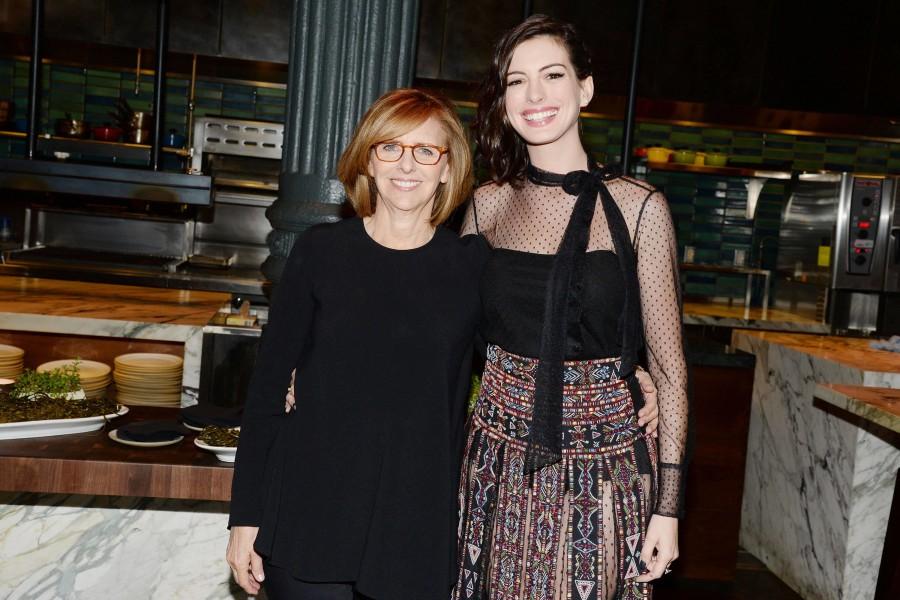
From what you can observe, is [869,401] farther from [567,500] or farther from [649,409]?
[567,500]

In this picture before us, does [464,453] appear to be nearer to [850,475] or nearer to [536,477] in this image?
[536,477]

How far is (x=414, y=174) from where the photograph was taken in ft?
5.26

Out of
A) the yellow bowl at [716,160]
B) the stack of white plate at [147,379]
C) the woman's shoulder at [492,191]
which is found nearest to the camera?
the woman's shoulder at [492,191]

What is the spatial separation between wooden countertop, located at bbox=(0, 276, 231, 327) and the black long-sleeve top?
74.6 inches

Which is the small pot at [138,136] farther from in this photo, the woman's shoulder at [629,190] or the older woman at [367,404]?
the woman's shoulder at [629,190]

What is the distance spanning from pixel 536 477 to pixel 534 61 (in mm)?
789

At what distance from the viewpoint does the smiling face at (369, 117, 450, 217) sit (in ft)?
5.25

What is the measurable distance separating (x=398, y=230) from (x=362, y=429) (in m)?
0.37

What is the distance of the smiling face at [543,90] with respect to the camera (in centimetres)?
169

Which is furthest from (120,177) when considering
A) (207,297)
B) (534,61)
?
(534,61)

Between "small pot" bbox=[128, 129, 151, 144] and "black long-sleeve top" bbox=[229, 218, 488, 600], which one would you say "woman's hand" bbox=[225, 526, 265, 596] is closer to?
"black long-sleeve top" bbox=[229, 218, 488, 600]

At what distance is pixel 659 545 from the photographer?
167 centimetres

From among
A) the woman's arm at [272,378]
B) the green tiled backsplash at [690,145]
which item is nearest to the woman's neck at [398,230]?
the woman's arm at [272,378]

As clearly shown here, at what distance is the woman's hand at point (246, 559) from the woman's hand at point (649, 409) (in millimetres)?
763
